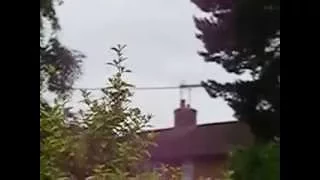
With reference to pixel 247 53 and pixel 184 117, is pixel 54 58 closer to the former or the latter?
pixel 184 117

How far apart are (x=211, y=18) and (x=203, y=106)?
19 cm

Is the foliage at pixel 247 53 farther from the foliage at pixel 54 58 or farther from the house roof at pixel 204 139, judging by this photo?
the foliage at pixel 54 58

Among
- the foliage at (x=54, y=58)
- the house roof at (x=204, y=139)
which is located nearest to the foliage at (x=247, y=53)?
the house roof at (x=204, y=139)

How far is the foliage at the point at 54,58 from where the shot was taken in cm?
111

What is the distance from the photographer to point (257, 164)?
110 centimetres

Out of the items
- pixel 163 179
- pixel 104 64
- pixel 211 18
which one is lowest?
pixel 163 179

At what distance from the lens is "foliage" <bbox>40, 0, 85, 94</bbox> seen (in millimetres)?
1111

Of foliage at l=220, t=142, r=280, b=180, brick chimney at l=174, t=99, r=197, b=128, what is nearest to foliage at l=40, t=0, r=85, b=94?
brick chimney at l=174, t=99, r=197, b=128

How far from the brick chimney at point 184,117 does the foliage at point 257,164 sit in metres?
0.11
